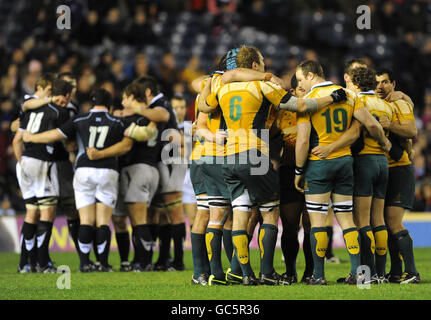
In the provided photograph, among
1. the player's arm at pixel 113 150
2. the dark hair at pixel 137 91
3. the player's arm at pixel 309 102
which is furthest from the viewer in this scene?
the dark hair at pixel 137 91

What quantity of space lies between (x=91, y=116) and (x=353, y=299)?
175 inches

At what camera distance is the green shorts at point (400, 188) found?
807 centimetres

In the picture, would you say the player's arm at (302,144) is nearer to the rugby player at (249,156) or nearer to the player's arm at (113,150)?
the rugby player at (249,156)

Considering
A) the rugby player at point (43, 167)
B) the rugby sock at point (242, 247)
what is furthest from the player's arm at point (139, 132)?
the rugby sock at point (242, 247)

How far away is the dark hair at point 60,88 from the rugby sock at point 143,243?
75.7 inches

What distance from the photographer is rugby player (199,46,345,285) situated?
23.8ft

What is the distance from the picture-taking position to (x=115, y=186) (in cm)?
959

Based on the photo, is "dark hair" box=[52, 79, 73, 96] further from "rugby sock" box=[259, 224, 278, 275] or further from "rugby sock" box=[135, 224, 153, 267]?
"rugby sock" box=[259, 224, 278, 275]

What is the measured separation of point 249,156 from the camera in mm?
7289

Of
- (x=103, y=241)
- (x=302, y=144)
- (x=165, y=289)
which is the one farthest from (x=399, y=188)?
(x=103, y=241)

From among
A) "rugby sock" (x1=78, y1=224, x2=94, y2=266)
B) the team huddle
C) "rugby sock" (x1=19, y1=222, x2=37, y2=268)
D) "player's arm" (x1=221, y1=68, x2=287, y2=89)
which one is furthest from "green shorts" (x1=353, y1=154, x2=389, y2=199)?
"rugby sock" (x1=19, y1=222, x2=37, y2=268)
